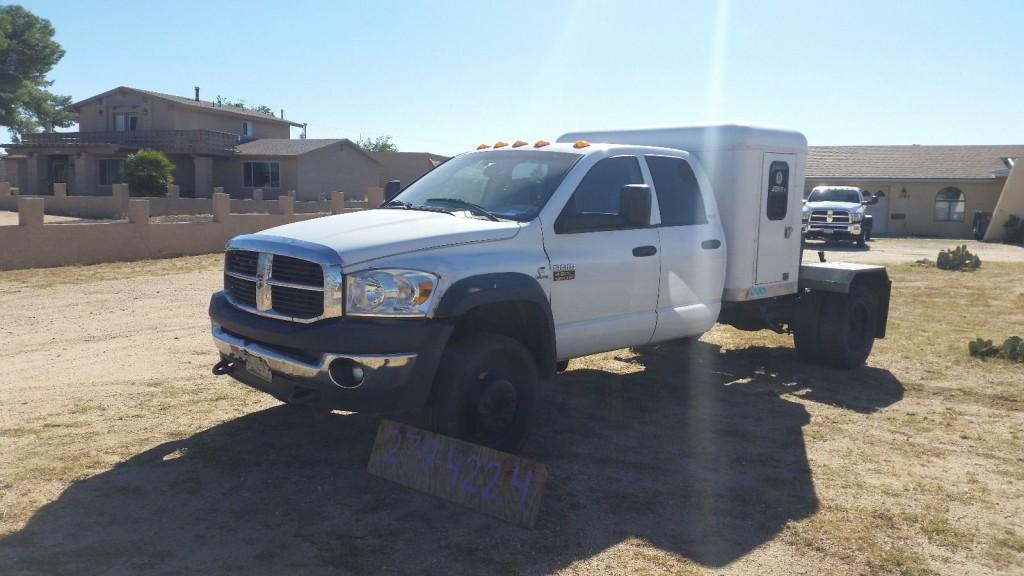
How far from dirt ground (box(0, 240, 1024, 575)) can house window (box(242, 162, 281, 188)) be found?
3959cm

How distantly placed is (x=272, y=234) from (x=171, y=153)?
148 ft

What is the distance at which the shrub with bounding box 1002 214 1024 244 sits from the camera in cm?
3384

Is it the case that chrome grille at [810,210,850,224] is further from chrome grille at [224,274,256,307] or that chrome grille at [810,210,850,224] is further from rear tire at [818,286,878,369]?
chrome grille at [224,274,256,307]

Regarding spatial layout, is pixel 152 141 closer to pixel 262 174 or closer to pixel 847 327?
pixel 262 174

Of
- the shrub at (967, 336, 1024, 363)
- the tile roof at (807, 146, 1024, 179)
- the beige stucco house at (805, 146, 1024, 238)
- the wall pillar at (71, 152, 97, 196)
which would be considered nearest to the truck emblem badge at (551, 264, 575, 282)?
the shrub at (967, 336, 1024, 363)

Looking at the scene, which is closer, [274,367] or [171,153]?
[274,367]

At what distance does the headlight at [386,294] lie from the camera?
5039 millimetres

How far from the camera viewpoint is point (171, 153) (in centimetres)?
4719

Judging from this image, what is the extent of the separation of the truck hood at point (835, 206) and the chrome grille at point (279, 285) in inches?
1038

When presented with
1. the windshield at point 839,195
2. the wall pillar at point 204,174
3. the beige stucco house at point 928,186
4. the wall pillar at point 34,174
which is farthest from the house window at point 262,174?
the windshield at point 839,195

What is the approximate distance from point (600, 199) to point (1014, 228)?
33302 millimetres

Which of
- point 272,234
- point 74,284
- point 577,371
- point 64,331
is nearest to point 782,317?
point 577,371

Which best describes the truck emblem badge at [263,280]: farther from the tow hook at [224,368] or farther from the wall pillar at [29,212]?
the wall pillar at [29,212]

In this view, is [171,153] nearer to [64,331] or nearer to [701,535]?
[64,331]
